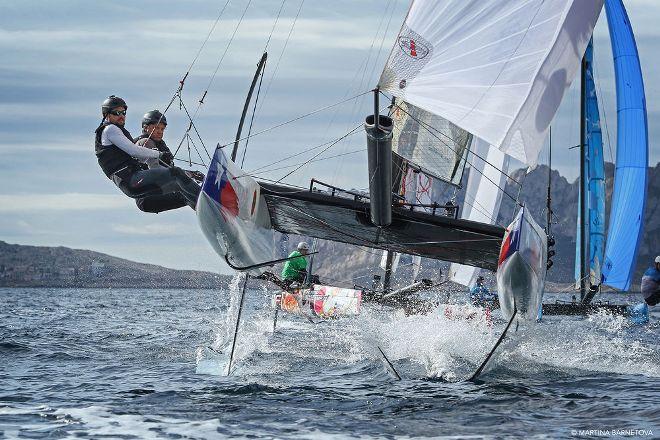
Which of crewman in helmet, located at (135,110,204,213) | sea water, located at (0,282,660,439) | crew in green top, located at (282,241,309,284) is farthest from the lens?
crew in green top, located at (282,241,309,284)

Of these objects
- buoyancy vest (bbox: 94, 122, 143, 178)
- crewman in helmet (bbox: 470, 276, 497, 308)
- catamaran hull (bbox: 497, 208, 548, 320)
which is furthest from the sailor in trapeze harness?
crewman in helmet (bbox: 470, 276, 497, 308)

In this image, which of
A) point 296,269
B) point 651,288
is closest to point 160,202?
point 651,288

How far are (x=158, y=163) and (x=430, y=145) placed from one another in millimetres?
7873

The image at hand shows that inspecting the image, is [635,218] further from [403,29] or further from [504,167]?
[403,29]

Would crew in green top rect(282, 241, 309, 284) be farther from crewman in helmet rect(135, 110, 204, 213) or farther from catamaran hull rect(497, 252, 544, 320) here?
catamaran hull rect(497, 252, 544, 320)

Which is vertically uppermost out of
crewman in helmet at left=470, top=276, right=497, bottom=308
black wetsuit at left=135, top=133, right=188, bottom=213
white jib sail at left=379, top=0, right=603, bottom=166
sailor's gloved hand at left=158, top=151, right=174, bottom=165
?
white jib sail at left=379, top=0, right=603, bottom=166

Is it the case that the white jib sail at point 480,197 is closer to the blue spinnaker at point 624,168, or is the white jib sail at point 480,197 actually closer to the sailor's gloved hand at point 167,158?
the blue spinnaker at point 624,168

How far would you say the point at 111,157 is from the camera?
8.90 meters

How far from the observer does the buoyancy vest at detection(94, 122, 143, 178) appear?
8.89 meters

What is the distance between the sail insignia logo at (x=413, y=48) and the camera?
26.7 ft

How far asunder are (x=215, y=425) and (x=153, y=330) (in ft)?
38.3

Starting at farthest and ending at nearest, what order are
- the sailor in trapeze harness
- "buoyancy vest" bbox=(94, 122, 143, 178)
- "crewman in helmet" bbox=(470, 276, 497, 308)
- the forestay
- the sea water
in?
"crewman in helmet" bbox=(470, 276, 497, 308) < the forestay < "buoyancy vest" bbox=(94, 122, 143, 178) < the sailor in trapeze harness < the sea water

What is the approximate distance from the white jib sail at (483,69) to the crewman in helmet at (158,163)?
Answer: 8.04 feet

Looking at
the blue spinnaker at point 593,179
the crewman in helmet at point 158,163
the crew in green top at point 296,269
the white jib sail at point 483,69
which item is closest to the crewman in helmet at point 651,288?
the white jib sail at point 483,69
